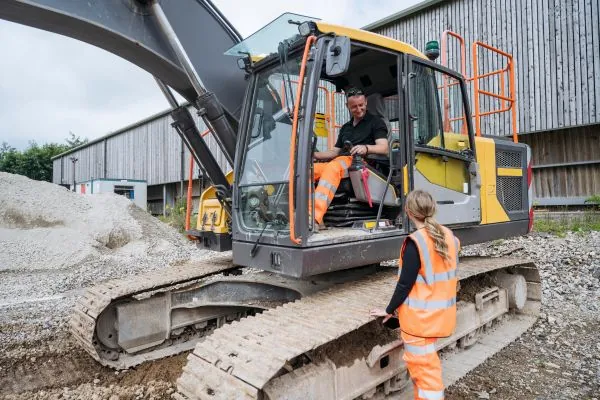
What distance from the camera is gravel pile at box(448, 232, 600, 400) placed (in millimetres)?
3473

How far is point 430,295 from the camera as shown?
8.29ft

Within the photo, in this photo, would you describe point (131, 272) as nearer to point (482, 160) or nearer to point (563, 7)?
point (482, 160)

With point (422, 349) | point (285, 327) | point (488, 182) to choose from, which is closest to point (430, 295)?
point (422, 349)

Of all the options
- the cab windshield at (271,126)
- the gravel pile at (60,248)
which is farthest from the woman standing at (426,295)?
the gravel pile at (60,248)

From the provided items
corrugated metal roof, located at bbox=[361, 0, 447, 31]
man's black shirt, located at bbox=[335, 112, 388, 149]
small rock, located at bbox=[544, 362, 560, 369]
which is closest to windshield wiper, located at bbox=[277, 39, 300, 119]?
man's black shirt, located at bbox=[335, 112, 388, 149]

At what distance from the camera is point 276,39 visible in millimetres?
3404

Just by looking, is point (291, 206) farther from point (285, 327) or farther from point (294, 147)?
point (285, 327)

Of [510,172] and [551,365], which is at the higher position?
[510,172]

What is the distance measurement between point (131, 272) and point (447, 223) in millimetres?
6940

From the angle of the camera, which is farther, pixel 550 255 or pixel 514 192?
pixel 550 255

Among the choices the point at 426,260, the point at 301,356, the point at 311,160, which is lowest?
the point at 301,356

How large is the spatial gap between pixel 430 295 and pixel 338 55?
1.63m

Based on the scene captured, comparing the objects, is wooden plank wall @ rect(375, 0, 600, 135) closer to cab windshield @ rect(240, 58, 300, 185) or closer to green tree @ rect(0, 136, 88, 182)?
cab windshield @ rect(240, 58, 300, 185)

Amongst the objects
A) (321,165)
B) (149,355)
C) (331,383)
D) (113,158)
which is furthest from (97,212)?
(113,158)
